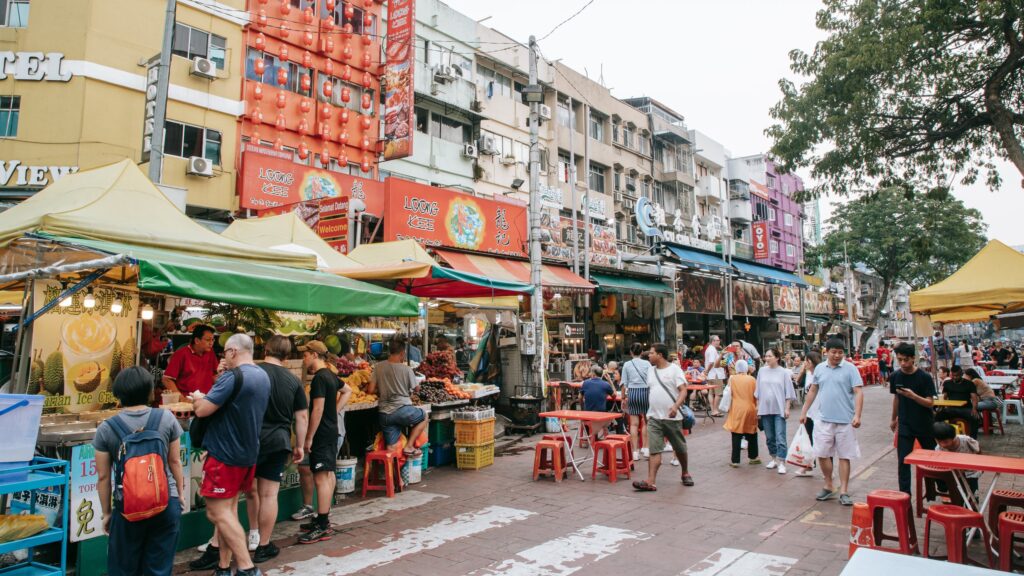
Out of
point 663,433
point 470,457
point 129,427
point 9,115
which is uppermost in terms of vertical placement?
point 9,115

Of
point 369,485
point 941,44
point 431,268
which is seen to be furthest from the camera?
point 941,44

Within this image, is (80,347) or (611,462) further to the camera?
(611,462)

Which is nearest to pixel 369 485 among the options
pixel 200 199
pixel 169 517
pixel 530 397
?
pixel 169 517

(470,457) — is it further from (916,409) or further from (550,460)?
(916,409)

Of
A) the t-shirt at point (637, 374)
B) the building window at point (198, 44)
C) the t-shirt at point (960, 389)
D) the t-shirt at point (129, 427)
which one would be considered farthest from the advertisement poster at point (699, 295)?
the t-shirt at point (129, 427)

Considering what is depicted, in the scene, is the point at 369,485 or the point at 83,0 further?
the point at 83,0

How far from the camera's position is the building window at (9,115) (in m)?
14.4

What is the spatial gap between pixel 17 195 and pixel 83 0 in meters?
5.12

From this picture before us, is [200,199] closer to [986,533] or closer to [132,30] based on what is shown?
[132,30]

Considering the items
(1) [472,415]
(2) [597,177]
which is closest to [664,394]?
(1) [472,415]

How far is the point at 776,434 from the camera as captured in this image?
920cm

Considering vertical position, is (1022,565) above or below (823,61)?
below

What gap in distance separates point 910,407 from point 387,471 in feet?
20.1

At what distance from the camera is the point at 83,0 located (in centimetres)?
1488
